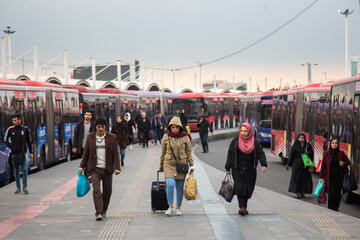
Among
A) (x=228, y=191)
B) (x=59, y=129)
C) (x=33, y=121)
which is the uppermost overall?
(x=33, y=121)

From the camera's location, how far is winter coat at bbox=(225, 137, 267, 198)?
364 inches

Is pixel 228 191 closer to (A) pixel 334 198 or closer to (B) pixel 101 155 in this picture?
(B) pixel 101 155

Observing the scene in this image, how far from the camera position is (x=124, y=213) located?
9.37 metres

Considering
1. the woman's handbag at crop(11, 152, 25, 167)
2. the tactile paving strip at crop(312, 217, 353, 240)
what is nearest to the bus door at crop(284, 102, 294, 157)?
the woman's handbag at crop(11, 152, 25, 167)

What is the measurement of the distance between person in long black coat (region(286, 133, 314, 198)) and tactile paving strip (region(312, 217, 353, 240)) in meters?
3.83

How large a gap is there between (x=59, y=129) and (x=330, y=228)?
12.5 metres

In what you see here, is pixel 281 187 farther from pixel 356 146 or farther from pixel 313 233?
pixel 313 233

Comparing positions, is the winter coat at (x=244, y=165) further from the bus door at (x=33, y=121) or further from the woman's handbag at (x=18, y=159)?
the bus door at (x=33, y=121)

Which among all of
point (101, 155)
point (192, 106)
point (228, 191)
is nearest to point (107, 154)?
point (101, 155)

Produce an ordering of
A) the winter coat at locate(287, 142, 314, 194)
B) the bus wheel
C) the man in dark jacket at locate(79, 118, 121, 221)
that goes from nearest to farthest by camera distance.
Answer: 1. the man in dark jacket at locate(79, 118, 121, 221)
2. the winter coat at locate(287, 142, 314, 194)
3. the bus wheel

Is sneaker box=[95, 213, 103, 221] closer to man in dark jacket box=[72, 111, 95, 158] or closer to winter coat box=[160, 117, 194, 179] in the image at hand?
winter coat box=[160, 117, 194, 179]

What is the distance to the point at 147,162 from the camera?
19234 millimetres

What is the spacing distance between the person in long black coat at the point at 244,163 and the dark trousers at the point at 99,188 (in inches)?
74.6

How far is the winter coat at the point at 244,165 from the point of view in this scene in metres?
9.26
